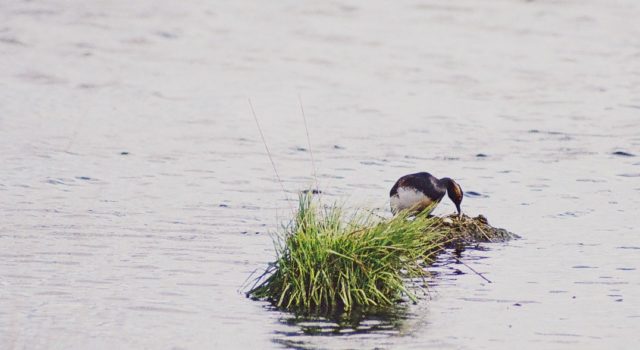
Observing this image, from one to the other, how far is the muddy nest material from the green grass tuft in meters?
3.19

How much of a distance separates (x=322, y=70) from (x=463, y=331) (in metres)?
24.6

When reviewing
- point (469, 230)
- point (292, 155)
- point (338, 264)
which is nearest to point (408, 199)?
point (469, 230)

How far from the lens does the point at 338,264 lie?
1216cm

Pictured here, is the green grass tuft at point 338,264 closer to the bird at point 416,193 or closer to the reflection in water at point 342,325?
the reflection in water at point 342,325

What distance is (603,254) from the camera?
51.5 ft

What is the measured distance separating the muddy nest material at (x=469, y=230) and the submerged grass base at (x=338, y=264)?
314 centimetres

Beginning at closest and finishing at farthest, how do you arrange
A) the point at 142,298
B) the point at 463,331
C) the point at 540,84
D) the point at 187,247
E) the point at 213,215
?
the point at 463,331 → the point at 142,298 → the point at 187,247 → the point at 213,215 → the point at 540,84

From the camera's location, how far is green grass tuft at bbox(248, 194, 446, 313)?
12.1 meters

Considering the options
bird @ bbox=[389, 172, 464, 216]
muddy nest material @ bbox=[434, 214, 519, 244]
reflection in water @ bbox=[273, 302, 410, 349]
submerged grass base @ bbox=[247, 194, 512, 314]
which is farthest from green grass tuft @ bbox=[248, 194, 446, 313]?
bird @ bbox=[389, 172, 464, 216]

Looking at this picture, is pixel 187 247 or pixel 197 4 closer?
pixel 187 247

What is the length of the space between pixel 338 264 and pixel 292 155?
481 inches

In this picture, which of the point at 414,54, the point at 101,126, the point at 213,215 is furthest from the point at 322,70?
the point at 213,215

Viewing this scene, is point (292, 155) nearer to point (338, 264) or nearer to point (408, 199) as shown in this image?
point (408, 199)

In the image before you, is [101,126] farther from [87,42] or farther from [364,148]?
[87,42]
